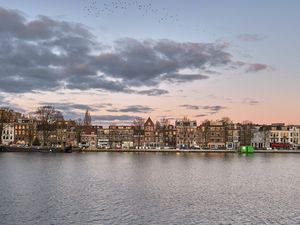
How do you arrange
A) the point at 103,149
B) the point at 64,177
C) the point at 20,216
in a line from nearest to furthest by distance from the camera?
the point at 20,216 → the point at 64,177 → the point at 103,149

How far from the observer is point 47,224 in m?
31.9

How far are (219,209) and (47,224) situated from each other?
14.9m

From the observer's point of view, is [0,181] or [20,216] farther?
[0,181]

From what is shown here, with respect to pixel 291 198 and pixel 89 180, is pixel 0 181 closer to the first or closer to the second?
pixel 89 180

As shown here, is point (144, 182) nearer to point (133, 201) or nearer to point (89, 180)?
point (89, 180)

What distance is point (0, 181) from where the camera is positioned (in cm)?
5675

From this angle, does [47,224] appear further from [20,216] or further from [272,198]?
[272,198]

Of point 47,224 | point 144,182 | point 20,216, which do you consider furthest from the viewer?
point 144,182

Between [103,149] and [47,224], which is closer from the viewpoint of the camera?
[47,224]

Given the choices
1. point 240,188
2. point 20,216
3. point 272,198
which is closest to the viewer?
point 20,216

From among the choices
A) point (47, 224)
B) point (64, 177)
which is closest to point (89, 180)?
point (64, 177)

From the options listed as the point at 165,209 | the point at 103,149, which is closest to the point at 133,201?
the point at 165,209

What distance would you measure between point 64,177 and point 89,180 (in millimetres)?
5632

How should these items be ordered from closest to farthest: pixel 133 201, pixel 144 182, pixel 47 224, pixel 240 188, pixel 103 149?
pixel 47 224
pixel 133 201
pixel 240 188
pixel 144 182
pixel 103 149
